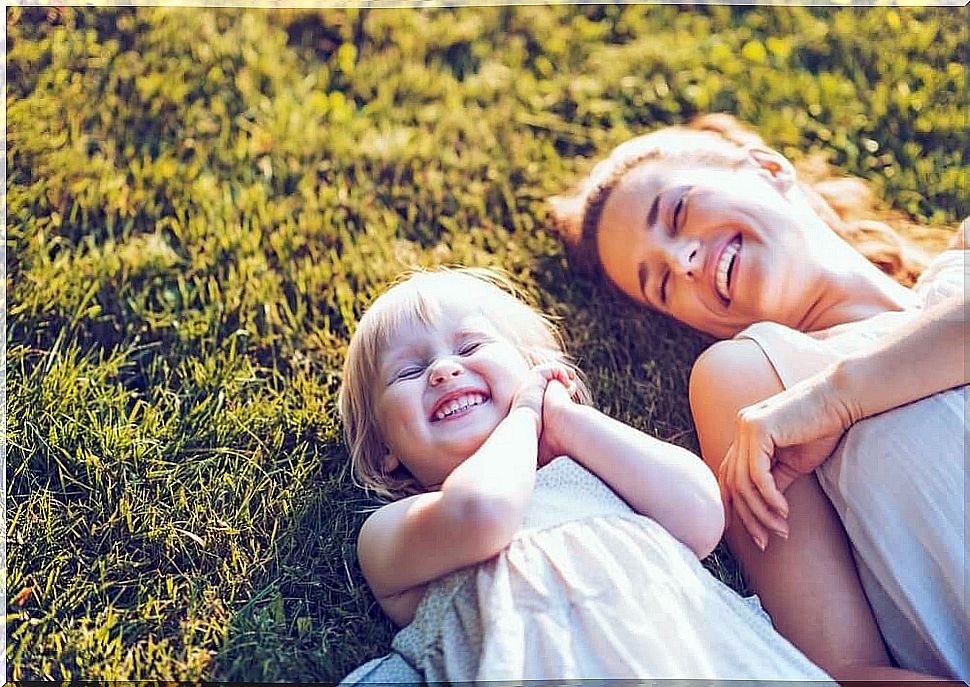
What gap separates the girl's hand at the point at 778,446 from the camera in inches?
75.6

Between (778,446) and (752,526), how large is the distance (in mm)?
157

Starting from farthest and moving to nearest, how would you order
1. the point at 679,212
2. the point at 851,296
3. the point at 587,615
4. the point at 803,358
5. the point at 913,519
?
the point at 679,212 < the point at 851,296 < the point at 803,358 < the point at 913,519 < the point at 587,615

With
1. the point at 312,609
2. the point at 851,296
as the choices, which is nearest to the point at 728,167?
the point at 851,296

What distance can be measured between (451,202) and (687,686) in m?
1.40

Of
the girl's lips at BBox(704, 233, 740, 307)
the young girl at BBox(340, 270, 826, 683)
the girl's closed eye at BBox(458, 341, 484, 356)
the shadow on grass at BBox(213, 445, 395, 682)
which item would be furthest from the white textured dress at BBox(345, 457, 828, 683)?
the girl's lips at BBox(704, 233, 740, 307)

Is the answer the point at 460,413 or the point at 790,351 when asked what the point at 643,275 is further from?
the point at 460,413

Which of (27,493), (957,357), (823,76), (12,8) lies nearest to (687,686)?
(957,357)

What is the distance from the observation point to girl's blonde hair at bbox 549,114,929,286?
2398 mm

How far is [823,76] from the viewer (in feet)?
9.67

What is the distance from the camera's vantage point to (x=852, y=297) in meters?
2.20

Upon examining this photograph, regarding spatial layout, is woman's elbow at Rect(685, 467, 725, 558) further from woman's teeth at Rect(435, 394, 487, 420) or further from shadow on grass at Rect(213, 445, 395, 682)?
shadow on grass at Rect(213, 445, 395, 682)

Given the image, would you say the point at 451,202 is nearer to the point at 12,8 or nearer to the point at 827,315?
the point at 827,315

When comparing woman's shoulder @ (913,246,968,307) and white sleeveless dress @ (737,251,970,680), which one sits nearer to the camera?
white sleeveless dress @ (737,251,970,680)

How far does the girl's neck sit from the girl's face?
0.66 meters
